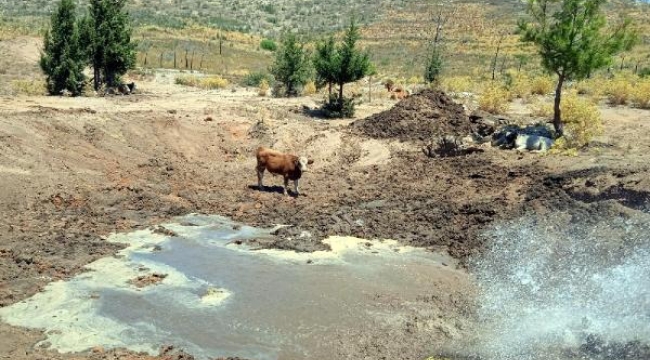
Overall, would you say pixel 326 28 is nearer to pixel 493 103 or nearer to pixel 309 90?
pixel 309 90

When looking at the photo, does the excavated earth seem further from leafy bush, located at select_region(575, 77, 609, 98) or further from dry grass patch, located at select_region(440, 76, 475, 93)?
dry grass patch, located at select_region(440, 76, 475, 93)

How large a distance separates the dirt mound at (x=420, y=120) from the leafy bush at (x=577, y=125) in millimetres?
3574

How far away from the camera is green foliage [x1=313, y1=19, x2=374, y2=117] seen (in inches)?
1038

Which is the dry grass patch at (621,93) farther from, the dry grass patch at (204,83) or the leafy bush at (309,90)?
the dry grass patch at (204,83)

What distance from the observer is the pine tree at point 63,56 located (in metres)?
26.6

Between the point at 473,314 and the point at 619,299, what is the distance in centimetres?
269

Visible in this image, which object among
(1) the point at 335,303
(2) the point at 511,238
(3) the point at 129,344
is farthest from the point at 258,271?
(2) the point at 511,238

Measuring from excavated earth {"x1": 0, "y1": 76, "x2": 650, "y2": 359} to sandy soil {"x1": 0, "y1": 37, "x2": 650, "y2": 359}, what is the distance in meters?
0.05

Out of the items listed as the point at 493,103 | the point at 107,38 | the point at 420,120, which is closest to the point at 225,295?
the point at 420,120

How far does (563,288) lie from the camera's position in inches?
480

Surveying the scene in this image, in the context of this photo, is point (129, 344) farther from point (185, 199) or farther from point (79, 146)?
point (79, 146)

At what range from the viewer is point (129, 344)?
9.85 m

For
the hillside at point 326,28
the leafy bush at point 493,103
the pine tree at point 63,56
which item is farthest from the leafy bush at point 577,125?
the hillside at point 326,28

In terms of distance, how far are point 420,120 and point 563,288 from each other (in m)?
12.2
